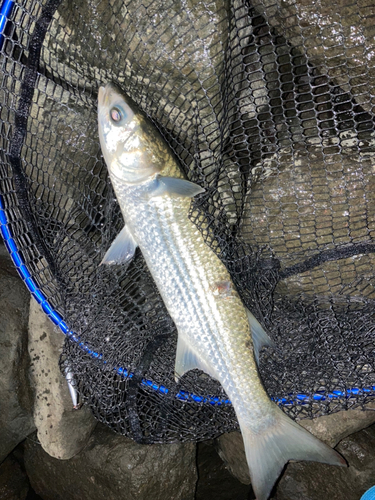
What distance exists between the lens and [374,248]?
99.2 inches

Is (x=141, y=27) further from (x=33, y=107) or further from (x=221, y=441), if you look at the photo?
(x=221, y=441)

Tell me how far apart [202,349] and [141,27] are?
186 cm

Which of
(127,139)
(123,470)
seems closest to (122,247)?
(127,139)

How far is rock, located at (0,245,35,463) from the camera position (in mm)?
3027

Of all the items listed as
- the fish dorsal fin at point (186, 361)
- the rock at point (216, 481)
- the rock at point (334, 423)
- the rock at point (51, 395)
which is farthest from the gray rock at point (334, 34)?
the rock at point (216, 481)

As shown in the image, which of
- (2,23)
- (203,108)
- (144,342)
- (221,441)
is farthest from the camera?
(221,441)

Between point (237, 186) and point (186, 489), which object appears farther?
point (186, 489)

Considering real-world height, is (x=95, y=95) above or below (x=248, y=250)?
above

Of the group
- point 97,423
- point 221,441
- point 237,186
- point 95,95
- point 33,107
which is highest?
point 33,107

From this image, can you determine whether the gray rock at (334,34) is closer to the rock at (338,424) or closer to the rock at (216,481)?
the rock at (338,424)

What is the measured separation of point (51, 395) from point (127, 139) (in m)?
2.19

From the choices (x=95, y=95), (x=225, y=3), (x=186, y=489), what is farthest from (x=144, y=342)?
(x=225, y=3)

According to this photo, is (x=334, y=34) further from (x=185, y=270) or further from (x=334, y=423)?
(x=334, y=423)

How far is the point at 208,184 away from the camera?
2328mm
